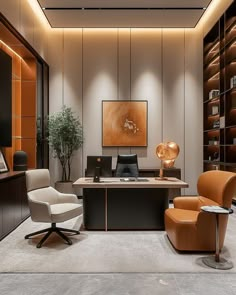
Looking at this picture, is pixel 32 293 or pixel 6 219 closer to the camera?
pixel 32 293

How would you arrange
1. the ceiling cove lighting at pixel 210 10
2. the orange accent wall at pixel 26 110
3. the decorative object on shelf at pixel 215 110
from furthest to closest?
the decorative object on shelf at pixel 215 110 < the ceiling cove lighting at pixel 210 10 < the orange accent wall at pixel 26 110

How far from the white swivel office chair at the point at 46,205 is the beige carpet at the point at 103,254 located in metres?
0.16

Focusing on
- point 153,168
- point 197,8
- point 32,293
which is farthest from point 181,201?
point 197,8

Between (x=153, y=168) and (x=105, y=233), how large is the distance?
2850 mm

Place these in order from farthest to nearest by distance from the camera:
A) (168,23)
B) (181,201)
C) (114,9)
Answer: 1. (168,23)
2. (114,9)
3. (181,201)

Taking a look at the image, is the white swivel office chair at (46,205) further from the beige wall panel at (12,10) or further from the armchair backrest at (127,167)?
the beige wall panel at (12,10)

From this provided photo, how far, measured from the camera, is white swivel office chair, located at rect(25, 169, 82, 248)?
3.70 metres

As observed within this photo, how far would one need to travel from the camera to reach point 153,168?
686cm

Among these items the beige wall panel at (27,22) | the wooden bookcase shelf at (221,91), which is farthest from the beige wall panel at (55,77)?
the wooden bookcase shelf at (221,91)

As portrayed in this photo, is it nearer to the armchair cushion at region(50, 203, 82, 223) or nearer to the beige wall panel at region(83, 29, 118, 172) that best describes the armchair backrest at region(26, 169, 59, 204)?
the armchair cushion at region(50, 203, 82, 223)

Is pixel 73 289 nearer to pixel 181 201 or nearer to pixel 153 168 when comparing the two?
pixel 181 201

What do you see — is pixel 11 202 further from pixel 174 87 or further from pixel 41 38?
pixel 174 87

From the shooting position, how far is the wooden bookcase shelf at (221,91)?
586 centimetres

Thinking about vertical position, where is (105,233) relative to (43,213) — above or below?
below
